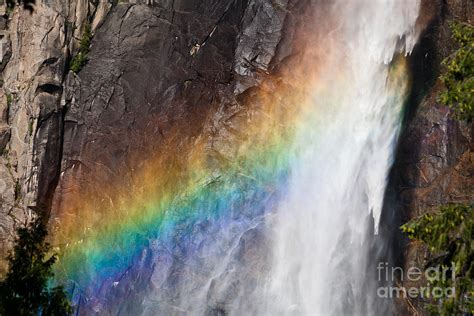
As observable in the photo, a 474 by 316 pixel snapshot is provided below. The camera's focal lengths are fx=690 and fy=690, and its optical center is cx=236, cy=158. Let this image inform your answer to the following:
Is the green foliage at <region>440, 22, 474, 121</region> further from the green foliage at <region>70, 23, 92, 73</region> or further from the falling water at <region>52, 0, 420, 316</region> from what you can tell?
the green foliage at <region>70, 23, 92, 73</region>

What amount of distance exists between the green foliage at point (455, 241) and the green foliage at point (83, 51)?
15.7m

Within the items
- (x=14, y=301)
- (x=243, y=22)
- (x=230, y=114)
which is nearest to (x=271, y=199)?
(x=230, y=114)

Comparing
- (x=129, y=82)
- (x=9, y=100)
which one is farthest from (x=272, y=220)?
(x=9, y=100)

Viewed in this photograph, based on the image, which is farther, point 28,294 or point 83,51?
point 83,51

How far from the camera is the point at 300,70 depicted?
22781 millimetres

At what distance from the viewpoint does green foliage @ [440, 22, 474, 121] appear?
10172 millimetres

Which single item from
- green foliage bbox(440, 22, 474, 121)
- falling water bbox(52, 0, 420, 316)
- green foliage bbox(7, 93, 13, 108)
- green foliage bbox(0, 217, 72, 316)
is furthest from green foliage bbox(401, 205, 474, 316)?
green foliage bbox(7, 93, 13, 108)

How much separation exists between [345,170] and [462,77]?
12.0 meters

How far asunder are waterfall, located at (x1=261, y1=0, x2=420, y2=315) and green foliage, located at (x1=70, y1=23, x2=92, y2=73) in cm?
776

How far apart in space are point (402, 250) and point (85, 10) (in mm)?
13225

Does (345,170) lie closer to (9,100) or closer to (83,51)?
(83,51)

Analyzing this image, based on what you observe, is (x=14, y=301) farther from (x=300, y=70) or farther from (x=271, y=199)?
(x=300, y=70)

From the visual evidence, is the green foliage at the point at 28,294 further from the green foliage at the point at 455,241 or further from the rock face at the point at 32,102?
the rock face at the point at 32,102

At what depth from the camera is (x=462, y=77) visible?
10.4m
